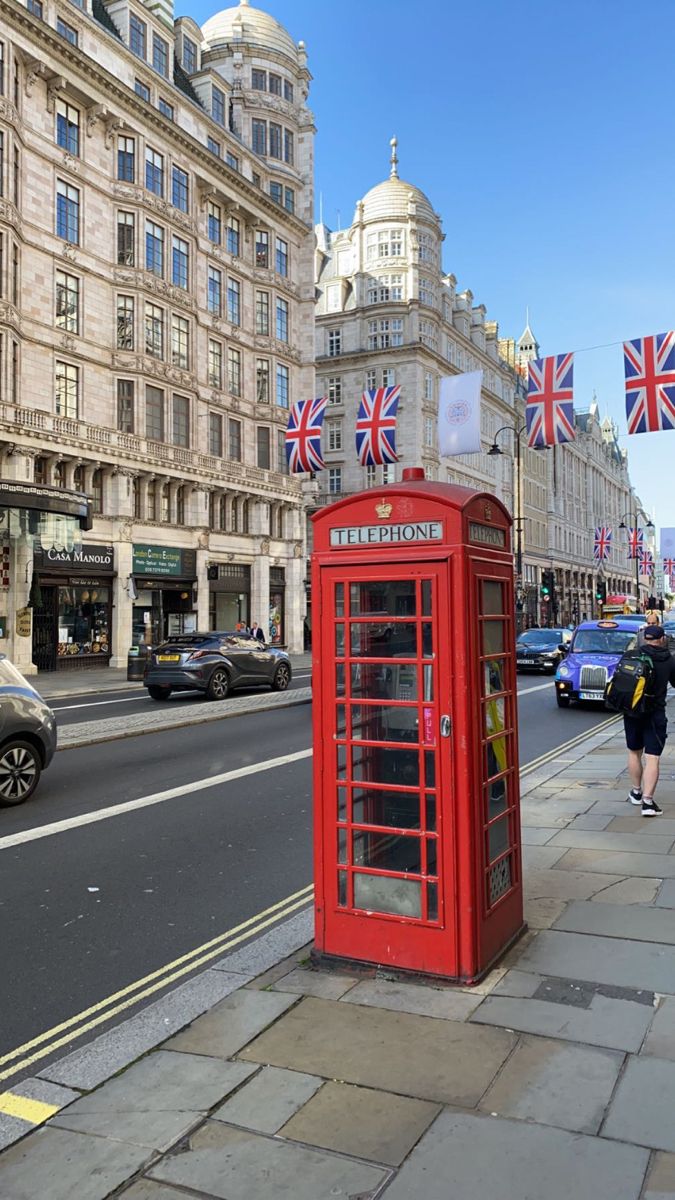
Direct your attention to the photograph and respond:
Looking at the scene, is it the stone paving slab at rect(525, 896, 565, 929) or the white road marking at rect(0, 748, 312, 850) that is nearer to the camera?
the stone paving slab at rect(525, 896, 565, 929)

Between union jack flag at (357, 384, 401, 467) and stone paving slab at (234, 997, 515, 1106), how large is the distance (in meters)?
23.1

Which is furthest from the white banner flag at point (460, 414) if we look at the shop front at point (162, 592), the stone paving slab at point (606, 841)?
the shop front at point (162, 592)

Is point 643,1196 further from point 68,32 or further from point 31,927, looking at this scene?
point 68,32

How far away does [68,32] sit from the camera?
31609 millimetres

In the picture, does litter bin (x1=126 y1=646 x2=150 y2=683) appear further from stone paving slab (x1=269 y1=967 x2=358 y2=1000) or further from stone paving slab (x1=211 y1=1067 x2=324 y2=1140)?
stone paving slab (x1=211 y1=1067 x2=324 y2=1140)

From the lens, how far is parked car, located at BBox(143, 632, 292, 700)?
19.1 m

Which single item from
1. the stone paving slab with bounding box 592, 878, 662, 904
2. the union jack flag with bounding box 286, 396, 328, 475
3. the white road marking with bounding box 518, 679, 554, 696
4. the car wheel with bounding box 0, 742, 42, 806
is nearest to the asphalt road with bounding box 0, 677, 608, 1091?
the car wheel with bounding box 0, 742, 42, 806

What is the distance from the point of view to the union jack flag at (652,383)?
Result: 1508 cm

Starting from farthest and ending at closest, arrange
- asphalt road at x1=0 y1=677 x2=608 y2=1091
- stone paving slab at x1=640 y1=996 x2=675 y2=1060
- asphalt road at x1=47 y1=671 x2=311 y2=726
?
asphalt road at x1=47 y1=671 x2=311 y2=726
asphalt road at x1=0 y1=677 x2=608 y2=1091
stone paving slab at x1=640 y1=996 x2=675 y2=1060

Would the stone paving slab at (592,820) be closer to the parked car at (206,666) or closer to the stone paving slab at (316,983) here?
the stone paving slab at (316,983)

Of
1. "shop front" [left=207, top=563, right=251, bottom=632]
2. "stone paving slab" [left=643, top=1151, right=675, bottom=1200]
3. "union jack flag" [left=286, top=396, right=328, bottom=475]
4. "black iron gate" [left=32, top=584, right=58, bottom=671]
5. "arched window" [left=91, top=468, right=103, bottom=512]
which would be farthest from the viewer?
"shop front" [left=207, top=563, right=251, bottom=632]

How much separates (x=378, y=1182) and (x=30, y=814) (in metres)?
6.48

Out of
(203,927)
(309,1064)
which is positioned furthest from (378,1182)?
(203,927)

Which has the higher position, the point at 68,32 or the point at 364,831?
the point at 68,32
